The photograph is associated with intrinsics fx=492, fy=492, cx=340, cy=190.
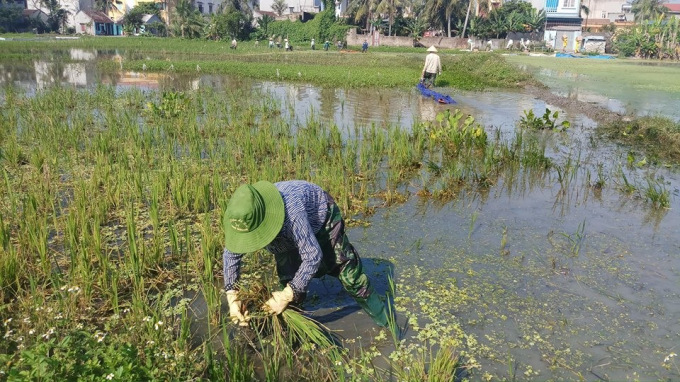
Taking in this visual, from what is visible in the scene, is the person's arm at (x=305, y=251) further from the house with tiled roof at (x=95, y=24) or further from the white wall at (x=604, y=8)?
the white wall at (x=604, y=8)

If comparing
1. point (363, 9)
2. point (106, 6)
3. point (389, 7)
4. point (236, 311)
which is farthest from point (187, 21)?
point (236, 311)

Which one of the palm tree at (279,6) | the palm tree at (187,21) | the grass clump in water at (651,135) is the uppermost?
the palm tree at (279,6)

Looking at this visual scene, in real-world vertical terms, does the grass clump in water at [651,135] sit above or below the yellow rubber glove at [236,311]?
above

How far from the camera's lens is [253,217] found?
75.3 inches

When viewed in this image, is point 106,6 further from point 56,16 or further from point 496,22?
point 496,22

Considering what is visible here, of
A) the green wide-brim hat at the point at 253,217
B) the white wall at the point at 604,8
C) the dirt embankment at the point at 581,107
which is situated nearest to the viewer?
the green wide-brim hat at the point at 253,217

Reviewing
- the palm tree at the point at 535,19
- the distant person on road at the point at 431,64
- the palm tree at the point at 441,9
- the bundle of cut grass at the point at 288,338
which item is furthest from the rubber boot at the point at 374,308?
the palm tree at the point at 535,19

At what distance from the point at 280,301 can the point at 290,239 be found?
0.89 feet

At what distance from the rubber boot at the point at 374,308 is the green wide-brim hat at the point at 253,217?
0.71 metres

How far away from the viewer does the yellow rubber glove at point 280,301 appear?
2107mm

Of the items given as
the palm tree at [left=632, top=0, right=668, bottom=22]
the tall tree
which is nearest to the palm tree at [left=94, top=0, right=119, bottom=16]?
the tall tree

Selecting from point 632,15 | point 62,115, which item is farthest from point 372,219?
point 632,15

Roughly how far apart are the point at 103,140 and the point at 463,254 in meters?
3.93

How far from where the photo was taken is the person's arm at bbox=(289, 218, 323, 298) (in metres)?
2.07
